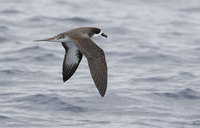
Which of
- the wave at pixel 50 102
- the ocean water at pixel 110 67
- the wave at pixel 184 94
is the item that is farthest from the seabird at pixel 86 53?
the wave at pixel 184 94

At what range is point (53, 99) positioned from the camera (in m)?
11.3

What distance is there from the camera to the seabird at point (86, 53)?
371 inches

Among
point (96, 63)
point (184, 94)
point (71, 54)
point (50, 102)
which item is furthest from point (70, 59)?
point (184, 94)

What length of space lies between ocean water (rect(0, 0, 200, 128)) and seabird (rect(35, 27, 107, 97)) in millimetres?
750

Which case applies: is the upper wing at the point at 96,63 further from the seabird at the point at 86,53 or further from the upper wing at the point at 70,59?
→ the upper wing at the point at 70,59

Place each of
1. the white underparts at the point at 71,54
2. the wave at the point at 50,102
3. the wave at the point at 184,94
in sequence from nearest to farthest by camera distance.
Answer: the wave at the point at 50,102
the white underparts at the point at 71,54
the wave at the point at 184,94

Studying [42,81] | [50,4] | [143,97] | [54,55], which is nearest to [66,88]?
[42,81]

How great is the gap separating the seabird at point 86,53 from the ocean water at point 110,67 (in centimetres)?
75

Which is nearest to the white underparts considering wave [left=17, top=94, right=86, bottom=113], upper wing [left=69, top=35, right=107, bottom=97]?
wave [left=17, top=94, right=86, bottom=113]

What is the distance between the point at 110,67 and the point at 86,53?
4.72m

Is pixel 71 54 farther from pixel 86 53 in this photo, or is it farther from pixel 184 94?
pixel 184 94

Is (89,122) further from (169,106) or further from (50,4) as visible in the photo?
(50,4)

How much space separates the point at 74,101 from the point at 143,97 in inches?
55.0

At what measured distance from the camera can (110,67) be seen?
14.1 m
